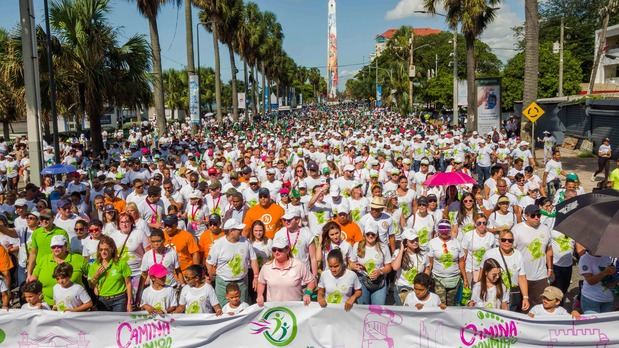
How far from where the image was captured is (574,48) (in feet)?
221

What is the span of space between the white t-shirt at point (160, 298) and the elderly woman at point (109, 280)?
0.46 m

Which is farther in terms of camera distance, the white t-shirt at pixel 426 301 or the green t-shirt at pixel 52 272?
the green t-shirt at pixel 52 272

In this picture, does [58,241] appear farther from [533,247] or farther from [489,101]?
[489,101]

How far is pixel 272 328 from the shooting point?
17.4 ft

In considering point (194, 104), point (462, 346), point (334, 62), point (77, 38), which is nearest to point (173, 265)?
point (462, 346)

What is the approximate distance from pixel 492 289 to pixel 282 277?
82.8 inches

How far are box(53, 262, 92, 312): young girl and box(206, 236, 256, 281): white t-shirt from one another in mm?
1379

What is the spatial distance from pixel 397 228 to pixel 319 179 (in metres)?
2.53

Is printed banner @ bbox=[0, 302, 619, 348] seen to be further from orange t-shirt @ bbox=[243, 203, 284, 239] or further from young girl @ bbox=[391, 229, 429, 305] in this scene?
orange t-shirt @ bbox=[243, 203, 284, 239]

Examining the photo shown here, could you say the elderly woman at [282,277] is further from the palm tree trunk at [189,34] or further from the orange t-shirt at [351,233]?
the palm tree trunk at [189,34]

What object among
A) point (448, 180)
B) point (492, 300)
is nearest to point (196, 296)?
point (492, 300)

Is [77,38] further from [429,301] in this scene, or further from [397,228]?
[429,301]

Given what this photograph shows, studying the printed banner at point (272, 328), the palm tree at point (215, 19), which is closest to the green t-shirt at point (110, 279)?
the printed banner at point (272, 328)

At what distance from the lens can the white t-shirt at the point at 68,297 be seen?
5402 millimetres
